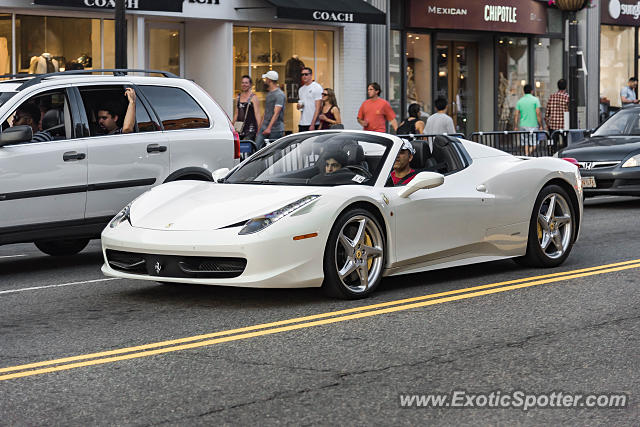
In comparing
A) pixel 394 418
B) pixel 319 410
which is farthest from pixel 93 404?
pixel 394 418

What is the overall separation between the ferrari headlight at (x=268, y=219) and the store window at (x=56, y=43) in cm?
1256

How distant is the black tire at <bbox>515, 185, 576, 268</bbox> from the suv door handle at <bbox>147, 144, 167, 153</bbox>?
3450mm

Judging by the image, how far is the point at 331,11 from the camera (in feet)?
70.1

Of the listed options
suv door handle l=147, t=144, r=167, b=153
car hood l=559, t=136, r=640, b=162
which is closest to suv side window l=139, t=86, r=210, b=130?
suv door handle l=147, t=144, r=167, b=153

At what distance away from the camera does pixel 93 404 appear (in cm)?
515

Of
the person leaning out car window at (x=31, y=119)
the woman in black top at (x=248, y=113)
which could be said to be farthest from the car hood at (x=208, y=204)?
the woman in black top at (x=248, y=113)

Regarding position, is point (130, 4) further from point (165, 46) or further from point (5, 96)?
point (5, 96)

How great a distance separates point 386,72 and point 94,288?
16796 millimetres

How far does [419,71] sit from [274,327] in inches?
782

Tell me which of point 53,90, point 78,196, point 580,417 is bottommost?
point 580,417

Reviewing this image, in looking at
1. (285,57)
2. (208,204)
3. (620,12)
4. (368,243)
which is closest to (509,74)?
(620,12)

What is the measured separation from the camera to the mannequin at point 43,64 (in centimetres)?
1906

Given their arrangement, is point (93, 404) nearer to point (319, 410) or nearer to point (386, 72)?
point (319, 410)

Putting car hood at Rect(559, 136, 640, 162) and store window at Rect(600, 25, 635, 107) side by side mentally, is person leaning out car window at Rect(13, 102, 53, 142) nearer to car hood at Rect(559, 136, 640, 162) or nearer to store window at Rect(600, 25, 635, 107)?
car hood at Rect(559, 136, 640, 162)
